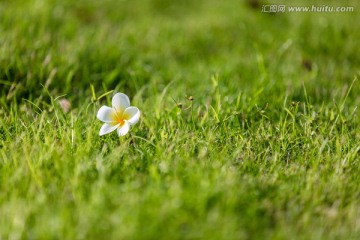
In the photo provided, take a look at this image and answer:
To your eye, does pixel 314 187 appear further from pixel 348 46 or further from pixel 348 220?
pixel 348 46

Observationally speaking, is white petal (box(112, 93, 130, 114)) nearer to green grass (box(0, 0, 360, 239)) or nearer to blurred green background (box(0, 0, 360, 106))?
green grass (box(0, 0, 360, 239))

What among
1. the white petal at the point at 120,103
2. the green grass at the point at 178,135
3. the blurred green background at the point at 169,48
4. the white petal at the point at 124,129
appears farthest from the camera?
the blurred green background at the point at 169,48

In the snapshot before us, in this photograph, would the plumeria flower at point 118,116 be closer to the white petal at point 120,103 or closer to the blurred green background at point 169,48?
the white petal at point 120,103

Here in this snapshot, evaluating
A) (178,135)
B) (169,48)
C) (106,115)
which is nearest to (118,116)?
(106,115)

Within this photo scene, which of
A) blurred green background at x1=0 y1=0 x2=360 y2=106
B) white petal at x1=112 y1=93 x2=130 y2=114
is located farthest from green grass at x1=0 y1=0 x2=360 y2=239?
white petal at x1=112 y1=93 x2=130 y2=114

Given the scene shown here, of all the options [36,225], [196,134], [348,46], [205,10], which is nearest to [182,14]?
[205,10]

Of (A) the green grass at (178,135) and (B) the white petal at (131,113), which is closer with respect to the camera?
(A) the green grass at (178,135)

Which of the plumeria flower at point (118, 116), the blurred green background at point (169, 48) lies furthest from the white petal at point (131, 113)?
the blurred green background at point (169, 48)
